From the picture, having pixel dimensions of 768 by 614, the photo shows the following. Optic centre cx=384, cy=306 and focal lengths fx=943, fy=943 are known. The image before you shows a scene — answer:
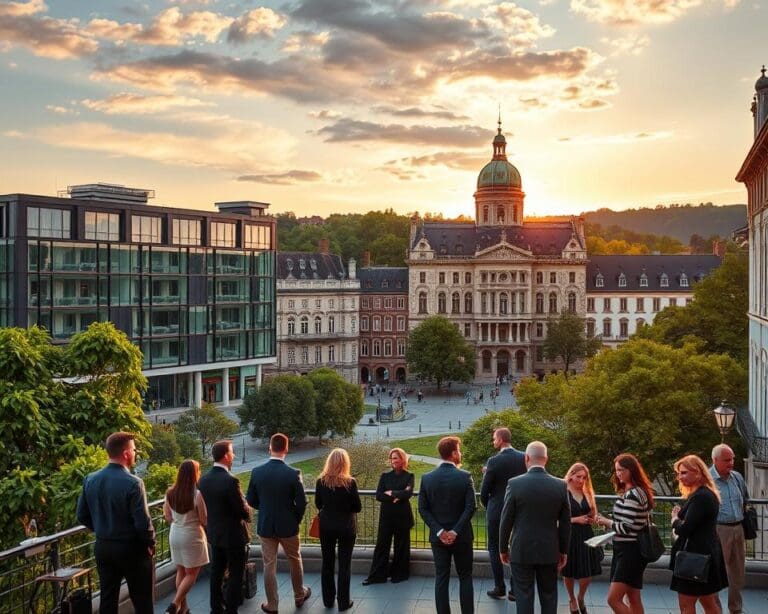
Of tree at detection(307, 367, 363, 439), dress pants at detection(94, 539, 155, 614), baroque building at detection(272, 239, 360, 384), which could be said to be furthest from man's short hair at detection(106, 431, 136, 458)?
baroque building at detection(272, 239, 360, 384)

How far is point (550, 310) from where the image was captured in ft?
362

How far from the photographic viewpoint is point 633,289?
359 ft

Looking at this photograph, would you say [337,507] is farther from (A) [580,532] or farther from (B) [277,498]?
(A) [580,532]

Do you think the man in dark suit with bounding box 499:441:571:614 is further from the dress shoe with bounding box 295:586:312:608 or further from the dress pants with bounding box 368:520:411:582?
the dress shoe with bounding box 295:586:312:608

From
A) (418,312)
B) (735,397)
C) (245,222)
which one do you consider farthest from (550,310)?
(735,397)

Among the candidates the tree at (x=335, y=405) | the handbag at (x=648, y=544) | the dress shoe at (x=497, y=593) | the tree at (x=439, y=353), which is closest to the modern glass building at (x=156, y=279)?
the tree at (x=335, y=405)

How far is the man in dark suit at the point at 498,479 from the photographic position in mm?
12394

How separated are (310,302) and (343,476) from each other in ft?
300

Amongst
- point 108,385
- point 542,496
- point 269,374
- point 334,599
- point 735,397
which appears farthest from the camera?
point 269,374

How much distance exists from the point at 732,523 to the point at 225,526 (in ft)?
21.1

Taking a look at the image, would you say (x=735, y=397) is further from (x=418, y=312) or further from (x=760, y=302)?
(x=418, y=312)

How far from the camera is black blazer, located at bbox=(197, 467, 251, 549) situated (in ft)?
39.0

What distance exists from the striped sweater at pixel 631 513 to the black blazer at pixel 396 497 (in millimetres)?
3263

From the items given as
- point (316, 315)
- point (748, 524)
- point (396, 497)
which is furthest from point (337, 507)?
point (316, 315)
